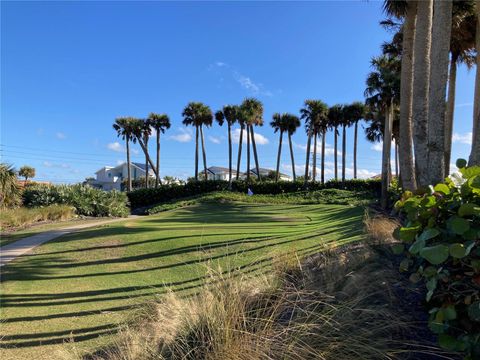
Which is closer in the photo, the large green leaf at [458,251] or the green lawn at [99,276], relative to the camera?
the large green leaf at [458,251]

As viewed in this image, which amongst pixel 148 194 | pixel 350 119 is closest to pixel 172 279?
pixel 148 194

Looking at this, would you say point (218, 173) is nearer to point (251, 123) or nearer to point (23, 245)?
point (251, 123)

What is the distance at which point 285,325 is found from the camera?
3330 mm

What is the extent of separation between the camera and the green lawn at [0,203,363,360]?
5301 millimetres

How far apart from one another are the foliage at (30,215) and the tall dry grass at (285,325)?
655 inches

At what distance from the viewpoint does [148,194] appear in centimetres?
4831

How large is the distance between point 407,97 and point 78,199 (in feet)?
71.2

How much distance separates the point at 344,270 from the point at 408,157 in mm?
11246

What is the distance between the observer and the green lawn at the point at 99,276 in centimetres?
530

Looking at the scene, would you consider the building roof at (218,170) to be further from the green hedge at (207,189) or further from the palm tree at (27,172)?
the green hedge at (207,189)

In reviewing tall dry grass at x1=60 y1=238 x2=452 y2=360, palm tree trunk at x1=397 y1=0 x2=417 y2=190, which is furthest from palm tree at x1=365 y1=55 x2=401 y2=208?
tall dry grass at x1=60 y1=238 x2=452 y2=360

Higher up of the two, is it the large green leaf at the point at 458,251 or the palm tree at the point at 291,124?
the palm tree at the point at 291,124

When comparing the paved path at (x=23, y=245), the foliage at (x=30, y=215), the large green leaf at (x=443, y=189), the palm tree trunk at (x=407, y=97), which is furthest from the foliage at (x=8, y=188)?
the large green leaf at (x=443, y=189)

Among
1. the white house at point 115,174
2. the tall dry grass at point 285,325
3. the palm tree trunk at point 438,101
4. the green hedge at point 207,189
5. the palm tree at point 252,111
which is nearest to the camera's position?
the tall dry grass at point 285,325
